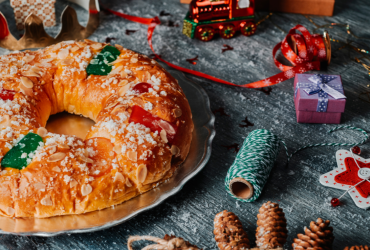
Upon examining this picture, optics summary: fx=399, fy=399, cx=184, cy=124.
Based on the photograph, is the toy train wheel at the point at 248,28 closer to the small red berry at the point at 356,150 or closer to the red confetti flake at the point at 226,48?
the red confetti flake at the point at 226,48

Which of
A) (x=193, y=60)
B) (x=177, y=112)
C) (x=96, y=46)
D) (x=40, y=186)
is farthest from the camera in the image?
(x=193, y=60)

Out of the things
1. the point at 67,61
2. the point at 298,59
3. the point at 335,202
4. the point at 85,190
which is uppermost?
the point at 67,61

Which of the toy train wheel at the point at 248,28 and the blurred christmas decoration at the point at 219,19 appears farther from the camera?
the toy train wheel at the point at 248,28

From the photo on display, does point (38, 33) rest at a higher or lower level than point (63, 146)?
higher

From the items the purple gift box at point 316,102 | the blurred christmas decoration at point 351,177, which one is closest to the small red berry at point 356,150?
the blurred christmas decoration at point 351,177

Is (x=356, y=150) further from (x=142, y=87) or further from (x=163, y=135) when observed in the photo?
(x=142, y=87)

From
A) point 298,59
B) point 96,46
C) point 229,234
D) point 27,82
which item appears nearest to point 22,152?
point 27,82

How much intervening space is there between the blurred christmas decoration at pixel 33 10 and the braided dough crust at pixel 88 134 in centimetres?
58

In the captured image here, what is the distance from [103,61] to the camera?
1.70 m

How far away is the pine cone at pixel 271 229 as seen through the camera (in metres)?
1.21

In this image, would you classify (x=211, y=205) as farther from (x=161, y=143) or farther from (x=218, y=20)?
(x=218, y=20)

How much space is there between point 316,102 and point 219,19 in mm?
775

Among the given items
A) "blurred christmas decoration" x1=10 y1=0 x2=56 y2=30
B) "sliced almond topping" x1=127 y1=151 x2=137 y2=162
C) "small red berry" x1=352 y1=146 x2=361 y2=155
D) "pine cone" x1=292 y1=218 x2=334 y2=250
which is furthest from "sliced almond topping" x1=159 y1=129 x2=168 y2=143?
"blurred christmas decoration" x1=10 y1=0 x2=56 y2=30

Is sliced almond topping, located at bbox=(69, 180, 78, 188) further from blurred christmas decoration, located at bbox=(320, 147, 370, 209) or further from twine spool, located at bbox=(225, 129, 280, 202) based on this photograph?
blurred christmas decoration, located at bbox=(320, 147, 370, 209)
